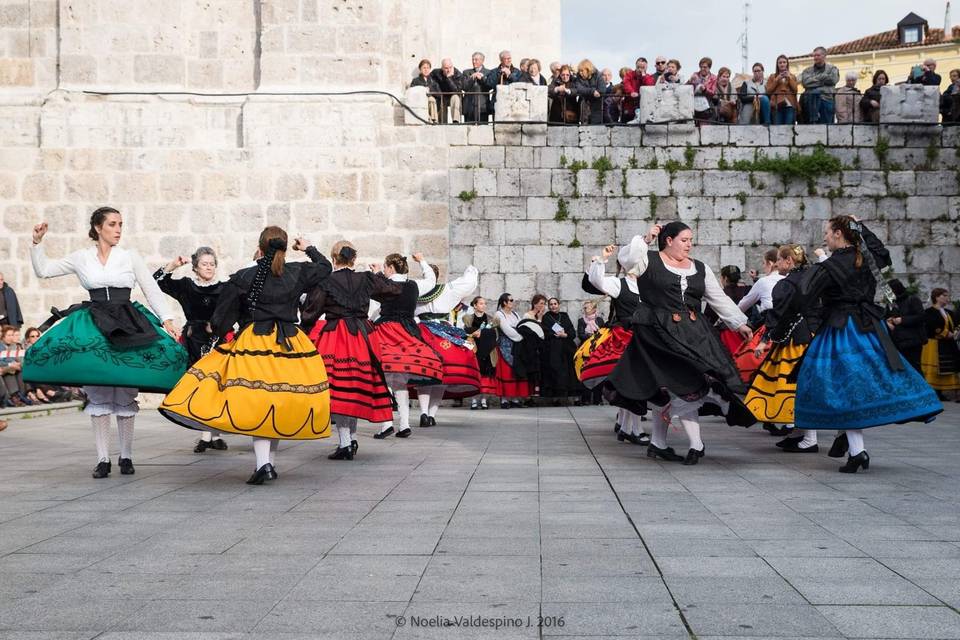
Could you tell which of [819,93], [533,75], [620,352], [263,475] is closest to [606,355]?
[620,352]

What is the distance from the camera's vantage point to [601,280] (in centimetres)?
919

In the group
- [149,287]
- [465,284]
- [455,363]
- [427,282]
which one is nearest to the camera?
[149,287]

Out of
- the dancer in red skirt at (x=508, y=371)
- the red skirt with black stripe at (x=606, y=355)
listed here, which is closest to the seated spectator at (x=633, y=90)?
the dancer in red skirt at (x=508, y=371)

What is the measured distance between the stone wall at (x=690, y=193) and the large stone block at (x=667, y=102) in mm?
168

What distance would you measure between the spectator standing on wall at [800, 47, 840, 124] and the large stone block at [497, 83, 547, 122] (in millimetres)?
3907

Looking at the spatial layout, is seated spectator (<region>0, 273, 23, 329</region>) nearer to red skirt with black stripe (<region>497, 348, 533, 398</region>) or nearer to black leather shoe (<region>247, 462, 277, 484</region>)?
red skirt with black stripe (<region>497, 348, 533, 398</region>)

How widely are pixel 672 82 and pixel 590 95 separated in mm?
1218

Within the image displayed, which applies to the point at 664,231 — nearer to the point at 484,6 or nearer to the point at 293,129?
the point at 293,129

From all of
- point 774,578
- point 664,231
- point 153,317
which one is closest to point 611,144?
point 664,231

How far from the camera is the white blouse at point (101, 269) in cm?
773

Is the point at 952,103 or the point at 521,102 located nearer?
the point at 521,102

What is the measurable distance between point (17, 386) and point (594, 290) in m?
8.44

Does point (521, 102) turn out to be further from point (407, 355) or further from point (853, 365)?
point (853, 365)

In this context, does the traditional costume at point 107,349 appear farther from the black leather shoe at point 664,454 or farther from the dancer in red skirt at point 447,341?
the dancer in red skirt at point 447,341
